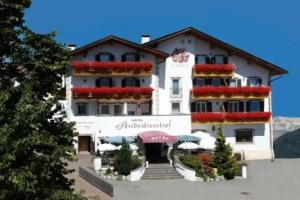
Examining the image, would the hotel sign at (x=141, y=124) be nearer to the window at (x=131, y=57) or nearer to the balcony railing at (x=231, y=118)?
the balcony railing at (x=231, y=118)

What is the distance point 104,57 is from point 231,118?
12827 millimetres

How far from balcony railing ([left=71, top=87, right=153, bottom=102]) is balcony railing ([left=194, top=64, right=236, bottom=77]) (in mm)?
5060

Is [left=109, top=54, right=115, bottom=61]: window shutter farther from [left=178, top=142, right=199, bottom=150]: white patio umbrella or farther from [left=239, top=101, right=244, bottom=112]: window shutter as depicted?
[left=239, top=101, right=244, bottom=112]: window shutter

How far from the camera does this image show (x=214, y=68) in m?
49.7

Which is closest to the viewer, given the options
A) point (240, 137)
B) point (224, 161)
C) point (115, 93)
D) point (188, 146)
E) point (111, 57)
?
point (224, 161)

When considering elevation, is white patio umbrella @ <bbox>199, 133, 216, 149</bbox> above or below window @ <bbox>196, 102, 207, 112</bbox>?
below

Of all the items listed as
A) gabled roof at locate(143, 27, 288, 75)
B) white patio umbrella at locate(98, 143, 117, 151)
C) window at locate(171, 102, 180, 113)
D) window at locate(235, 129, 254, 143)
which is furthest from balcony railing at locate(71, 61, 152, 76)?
window at locate(235, 129, 254, 143)

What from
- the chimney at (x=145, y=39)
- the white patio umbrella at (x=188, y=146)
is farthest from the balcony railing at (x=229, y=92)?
the chimney at (x=145, y=39)

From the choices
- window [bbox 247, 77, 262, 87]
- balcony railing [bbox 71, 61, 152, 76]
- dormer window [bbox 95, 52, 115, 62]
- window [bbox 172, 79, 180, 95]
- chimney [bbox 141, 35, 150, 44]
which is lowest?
window [bbox 172, 79, 180, 95]

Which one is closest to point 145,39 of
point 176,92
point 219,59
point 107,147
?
point 176,92

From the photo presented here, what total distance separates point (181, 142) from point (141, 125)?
3695 mm

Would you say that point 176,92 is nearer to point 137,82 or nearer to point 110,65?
point 137,82

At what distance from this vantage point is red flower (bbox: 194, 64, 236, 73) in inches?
1950

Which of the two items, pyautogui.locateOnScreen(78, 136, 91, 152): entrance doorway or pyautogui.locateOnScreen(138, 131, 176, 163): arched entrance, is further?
pyautogui.locateOnScreen(78, 136, 91, 152): entrance doorway
